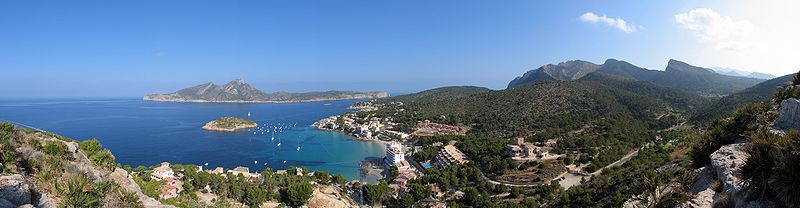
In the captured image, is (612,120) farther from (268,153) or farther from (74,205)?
(74,205)

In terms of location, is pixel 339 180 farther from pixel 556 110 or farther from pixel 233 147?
pixel 556 110

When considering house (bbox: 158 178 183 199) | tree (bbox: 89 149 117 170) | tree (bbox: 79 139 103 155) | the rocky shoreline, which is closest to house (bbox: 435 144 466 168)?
house (bbox: 158 178 183 199)

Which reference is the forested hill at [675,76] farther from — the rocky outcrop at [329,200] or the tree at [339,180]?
the rocky outcrop at [329,200]

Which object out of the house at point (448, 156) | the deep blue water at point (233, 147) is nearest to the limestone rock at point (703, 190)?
the house at point (448, 156)

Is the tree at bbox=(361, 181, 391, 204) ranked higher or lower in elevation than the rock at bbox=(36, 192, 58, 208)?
lower

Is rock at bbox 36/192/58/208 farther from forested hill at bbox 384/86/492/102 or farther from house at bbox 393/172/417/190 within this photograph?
forested hill at bbox 384/86/492/102

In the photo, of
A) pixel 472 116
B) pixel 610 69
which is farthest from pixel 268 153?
pixel 610 69

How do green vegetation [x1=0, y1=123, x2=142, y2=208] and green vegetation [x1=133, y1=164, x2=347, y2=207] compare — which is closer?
green vegetation [x1=0, y1=123, x2=142, y2=208]
